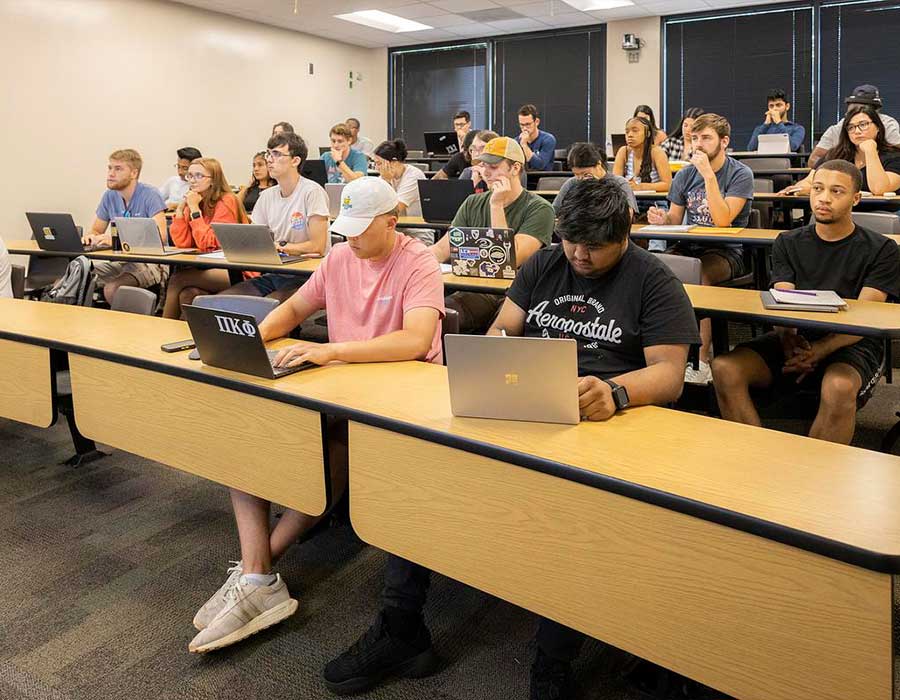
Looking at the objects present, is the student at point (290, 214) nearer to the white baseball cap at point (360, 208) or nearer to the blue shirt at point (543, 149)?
the white baseball cap at point (360, 208)

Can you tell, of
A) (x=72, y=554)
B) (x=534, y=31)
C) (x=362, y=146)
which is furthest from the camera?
(x=534, y=31)

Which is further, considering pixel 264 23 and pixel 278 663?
pixel 264 23

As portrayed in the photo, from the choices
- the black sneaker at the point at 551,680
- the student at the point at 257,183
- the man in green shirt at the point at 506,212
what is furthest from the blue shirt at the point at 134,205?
the black sneaker at the point at 551,680

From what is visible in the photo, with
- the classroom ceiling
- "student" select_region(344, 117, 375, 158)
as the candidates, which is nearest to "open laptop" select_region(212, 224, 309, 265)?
"student" select_region(344, 117, 375, 158)

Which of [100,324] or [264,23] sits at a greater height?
[264,23]

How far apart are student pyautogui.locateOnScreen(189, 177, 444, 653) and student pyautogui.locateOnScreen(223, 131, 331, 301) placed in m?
1.67

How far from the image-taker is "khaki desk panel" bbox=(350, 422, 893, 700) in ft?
3.50

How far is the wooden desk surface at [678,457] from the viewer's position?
1.12 metres

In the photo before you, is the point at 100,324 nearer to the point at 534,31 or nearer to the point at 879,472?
the point at 879,472

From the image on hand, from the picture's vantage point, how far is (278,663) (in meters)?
1.82

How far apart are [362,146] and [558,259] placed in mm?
7400

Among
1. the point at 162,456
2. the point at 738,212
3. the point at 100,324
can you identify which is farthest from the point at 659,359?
the point at 738,212

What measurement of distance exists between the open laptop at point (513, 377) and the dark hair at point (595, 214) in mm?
485

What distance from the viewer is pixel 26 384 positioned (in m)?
2.38
